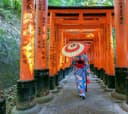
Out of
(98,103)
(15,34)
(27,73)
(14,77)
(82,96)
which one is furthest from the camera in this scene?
(15,34)

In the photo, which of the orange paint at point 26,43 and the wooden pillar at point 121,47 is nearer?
the orange paint at point 26,43

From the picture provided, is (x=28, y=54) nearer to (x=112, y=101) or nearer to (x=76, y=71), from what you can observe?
(x=76, y=71)

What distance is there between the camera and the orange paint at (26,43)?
610cm

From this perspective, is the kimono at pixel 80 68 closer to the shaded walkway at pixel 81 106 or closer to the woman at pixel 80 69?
the woman at pixel 80 69

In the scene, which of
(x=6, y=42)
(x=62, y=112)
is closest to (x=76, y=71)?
(x=62, y=112)

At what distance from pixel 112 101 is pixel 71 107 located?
157 centimetres

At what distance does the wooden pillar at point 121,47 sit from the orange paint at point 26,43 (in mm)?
2980

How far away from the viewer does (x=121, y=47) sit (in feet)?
25.5

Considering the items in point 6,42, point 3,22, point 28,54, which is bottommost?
point 28,54

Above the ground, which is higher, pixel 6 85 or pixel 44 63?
pixel 44 63

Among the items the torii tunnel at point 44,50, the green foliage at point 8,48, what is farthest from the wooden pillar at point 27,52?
the green foliage at point 8,48

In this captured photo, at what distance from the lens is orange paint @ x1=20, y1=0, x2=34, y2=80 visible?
610 cm

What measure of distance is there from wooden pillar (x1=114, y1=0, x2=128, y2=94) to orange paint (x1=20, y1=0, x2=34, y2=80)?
9.78 feet

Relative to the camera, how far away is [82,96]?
8.16m
